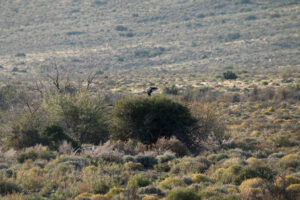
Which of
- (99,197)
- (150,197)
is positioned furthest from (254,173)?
(99,197)

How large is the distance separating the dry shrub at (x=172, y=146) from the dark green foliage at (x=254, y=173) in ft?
14.8

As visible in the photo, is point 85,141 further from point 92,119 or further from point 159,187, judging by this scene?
point 159,187

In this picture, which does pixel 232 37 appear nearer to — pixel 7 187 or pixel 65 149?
pixel 65 149

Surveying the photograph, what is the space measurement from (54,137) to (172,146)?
4.37m

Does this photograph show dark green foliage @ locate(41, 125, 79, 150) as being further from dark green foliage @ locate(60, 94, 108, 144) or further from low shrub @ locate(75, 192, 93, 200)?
low shrub @ locate(75, 192, 93, 200)

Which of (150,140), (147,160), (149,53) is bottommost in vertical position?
(149,53)

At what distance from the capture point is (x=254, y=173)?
36.7 ft

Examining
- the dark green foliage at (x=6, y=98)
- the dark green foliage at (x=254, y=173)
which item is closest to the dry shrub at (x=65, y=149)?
the dark green foliage at (x=254, y=173)

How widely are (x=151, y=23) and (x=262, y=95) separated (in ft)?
225

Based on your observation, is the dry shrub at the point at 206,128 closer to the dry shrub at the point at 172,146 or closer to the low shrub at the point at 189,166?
the dry shrub at the point at 172,146

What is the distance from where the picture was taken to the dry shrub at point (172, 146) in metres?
15.6

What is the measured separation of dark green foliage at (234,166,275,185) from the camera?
10961mm

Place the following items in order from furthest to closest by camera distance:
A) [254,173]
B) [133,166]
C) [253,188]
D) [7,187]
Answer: [133,166] < [254,173] < [7,187] < [253,188]

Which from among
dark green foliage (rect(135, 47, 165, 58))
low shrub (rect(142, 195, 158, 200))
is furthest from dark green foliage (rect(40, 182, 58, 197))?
dark green foliage (rect(135, 47, 165, 58))
